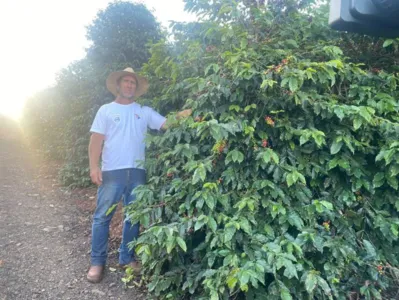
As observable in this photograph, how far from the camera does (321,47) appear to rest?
122 inches

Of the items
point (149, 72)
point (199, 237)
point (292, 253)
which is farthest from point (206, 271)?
point (149, 72)

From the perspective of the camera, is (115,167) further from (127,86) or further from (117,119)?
(127,86)

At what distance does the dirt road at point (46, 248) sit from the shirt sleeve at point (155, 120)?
4.74 feet

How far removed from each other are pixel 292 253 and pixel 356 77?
1.62m

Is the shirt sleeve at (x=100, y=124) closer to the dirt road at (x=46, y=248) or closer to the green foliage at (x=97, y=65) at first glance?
the dirt road at (x=46, y=248)

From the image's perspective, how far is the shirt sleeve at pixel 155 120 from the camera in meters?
3.40

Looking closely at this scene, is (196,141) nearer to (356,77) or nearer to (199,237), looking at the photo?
(199,237)

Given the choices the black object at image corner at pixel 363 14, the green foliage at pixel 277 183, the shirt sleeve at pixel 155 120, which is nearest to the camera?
the black object at image corner at pixel 363 14

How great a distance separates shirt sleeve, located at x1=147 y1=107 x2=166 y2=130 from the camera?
11.2 ft

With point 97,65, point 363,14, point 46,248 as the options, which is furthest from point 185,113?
point 97,65

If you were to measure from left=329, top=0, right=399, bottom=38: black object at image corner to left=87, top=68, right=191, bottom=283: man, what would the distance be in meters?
2.06

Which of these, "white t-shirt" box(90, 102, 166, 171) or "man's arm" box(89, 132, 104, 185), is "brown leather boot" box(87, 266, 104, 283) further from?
"white t-shirt" box(90, 102, 166, 171)

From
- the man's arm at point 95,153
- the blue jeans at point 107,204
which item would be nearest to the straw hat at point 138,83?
the man's arm at point 95,153

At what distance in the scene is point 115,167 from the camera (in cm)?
325
